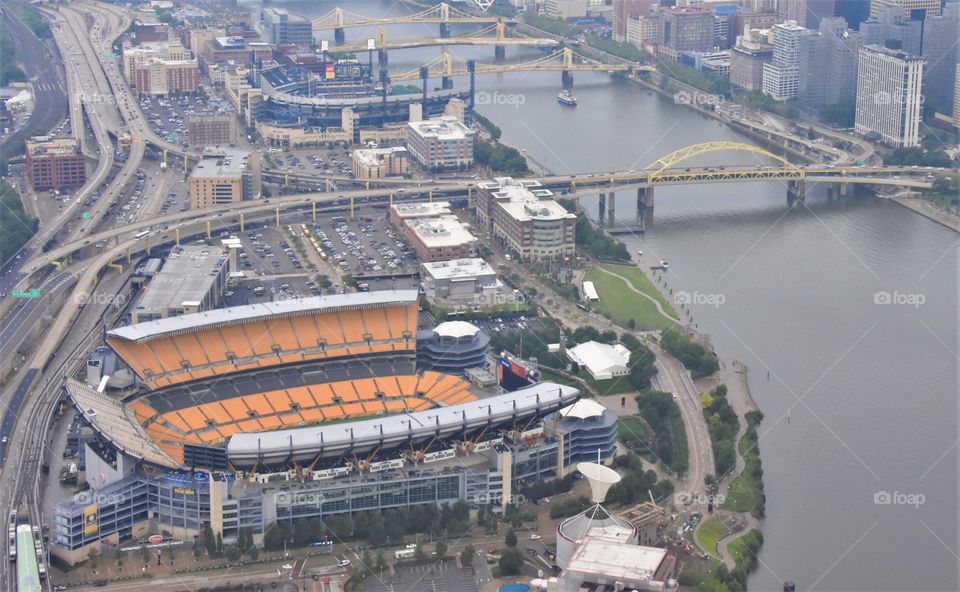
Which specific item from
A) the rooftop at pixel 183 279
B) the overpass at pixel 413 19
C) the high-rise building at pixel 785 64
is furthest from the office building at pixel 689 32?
the rooftop at pixel 183 279

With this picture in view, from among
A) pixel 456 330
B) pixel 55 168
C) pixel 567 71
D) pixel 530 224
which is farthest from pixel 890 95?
pixel 456 330

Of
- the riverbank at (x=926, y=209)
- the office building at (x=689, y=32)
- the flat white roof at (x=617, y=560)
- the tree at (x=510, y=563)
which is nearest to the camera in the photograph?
the flat white roof at (x=617, y=560)

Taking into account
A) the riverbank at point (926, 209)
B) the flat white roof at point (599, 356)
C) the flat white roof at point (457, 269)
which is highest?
the flat white roof at point (457, 269)

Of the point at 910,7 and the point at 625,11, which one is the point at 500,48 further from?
the point at 910,7

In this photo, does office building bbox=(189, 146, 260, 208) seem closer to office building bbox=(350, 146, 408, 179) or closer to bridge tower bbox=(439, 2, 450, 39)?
office building bbox=(350, 146, 408, 179)

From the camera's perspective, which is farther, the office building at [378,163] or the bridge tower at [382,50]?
the bridge tower at [382,50]

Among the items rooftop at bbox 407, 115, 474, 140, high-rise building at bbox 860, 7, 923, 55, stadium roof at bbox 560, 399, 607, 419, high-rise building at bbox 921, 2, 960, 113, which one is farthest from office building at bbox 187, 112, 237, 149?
stadium roof at bbox 560, 399, 607, 419

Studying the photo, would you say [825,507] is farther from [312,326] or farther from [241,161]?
[241,161]

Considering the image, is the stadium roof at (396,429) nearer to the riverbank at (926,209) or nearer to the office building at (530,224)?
the office building at (530,224)

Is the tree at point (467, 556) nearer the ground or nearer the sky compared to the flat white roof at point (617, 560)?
nearer the ground
